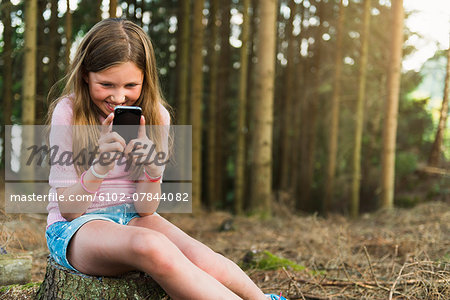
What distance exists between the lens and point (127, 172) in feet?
8.10

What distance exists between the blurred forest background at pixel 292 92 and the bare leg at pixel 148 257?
511 centimetres

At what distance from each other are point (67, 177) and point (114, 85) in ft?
1.81

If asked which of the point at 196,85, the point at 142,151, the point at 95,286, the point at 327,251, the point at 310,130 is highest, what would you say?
the point at 196,85

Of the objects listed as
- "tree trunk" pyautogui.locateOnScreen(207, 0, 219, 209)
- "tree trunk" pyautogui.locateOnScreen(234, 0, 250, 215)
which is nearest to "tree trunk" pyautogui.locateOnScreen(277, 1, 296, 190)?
"tree trunk" pyautogui.locateOnScreen(207, 0, 219, 209)

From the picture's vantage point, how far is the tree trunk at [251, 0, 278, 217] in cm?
727

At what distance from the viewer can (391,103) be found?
822cm

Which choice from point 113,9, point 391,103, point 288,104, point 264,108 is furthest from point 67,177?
point 288,104

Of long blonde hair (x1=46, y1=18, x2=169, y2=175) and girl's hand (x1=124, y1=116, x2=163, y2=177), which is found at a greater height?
long blonde hair (x1=46, y1=18, x2=169, y2=175)

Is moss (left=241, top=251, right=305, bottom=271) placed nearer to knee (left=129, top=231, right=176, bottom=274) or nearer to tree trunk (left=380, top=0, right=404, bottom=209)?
knee (left=129, top=231, right=176, bottom=274)

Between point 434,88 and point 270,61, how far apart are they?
638 centimetres

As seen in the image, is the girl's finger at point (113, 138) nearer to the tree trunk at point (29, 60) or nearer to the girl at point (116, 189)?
the girl at point (116, 189)

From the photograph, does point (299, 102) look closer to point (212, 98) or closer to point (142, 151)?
point (212, 98)

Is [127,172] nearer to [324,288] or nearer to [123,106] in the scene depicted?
[123,106]

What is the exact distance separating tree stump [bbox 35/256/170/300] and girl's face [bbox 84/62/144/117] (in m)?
0.90
